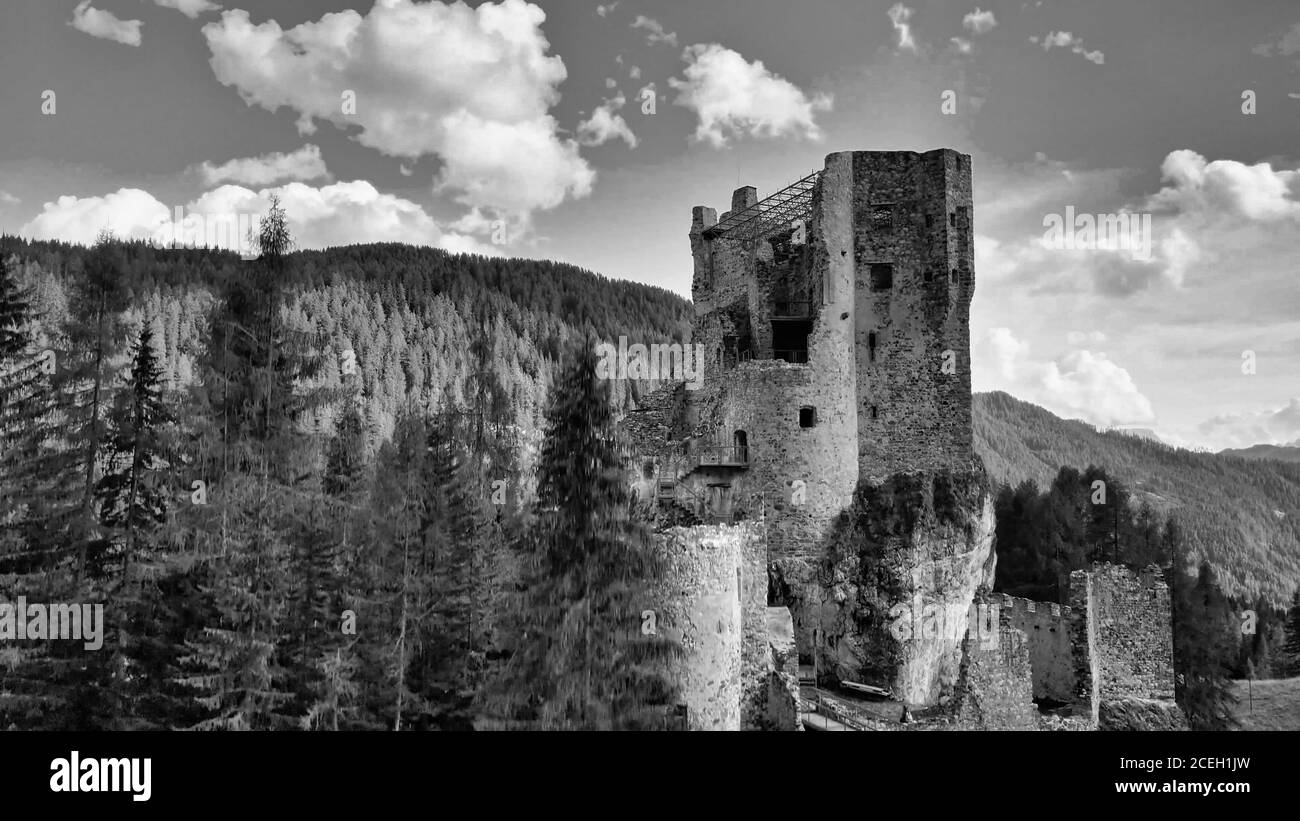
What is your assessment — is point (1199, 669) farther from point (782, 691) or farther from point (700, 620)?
point (700, 620)

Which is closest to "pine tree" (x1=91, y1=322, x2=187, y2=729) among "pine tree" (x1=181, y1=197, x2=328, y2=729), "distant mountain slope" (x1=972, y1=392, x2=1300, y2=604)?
"pine tree" (x1=181, y1=197, x2=328, y2=729)

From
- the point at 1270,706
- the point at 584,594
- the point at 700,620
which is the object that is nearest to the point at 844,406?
the point at 700,620

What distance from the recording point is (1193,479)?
499 ft

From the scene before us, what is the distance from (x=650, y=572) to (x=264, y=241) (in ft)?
37.6

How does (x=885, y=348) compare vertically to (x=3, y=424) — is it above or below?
above

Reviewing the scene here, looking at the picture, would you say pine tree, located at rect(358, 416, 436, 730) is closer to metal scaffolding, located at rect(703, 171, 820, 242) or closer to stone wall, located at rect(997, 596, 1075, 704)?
metal scaffolding, located at rect(703, 171, 820, 242)

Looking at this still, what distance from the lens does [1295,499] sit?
151 m

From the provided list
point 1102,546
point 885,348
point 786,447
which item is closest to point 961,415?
point 885,348

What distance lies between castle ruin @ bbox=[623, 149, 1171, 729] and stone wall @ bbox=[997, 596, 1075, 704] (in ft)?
0.18

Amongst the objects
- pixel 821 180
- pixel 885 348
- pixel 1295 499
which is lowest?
pixel 1295 499

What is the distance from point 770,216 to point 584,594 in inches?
884

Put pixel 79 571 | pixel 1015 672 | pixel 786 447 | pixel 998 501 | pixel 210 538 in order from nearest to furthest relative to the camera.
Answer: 1. pixel 210 538
2. pixel 79 571
3. pixel 1015 672
4. pixel 786 447
5. pixel 998 501

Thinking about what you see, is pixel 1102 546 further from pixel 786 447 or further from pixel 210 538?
pixel 210 538

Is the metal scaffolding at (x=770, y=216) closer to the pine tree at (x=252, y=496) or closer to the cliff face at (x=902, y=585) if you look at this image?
the cliff face at (x=902, y=585)
